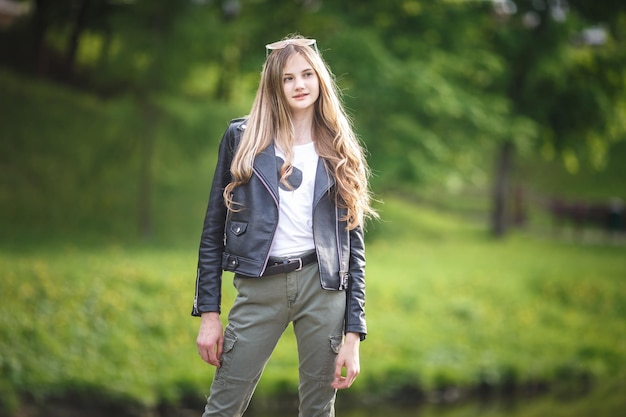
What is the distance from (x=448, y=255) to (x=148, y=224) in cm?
528

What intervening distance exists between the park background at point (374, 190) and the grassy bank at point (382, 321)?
0.03m

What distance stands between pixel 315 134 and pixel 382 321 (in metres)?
9.12

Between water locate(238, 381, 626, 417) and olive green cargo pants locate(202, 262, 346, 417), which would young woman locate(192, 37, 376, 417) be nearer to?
olive green cargo pants locate(202, 262, 346, 417)

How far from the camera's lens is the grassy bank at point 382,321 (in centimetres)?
945

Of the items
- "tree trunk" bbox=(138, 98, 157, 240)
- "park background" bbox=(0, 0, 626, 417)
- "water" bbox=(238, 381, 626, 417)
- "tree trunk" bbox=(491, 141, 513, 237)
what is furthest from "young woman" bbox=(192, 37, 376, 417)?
"tree trunk" bbox=(491, 141, 513, 237)

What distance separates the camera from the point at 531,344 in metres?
12.3

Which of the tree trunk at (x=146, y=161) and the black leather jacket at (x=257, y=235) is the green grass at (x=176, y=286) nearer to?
the tree trunk at (x=146, y=161)

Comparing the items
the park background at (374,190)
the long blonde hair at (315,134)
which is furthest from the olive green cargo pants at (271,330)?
the park background at (374,190)

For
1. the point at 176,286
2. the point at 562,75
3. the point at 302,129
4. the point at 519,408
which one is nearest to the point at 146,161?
the point at 176,286

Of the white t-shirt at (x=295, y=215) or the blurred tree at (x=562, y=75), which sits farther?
the blurred tree at (x=562, y=75)

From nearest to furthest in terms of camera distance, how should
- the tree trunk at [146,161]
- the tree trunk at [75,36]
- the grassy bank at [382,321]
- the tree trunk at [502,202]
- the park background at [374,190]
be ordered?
the grassy bank at [382,321] → the park background at [374,190] → the tree trunk at [146,161] → the tree trunk at [75,36] → the tree trunk at [502,202]

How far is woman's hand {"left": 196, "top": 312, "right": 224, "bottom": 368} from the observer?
2.81 meters

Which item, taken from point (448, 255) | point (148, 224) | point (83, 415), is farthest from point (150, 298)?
point (448, 255)

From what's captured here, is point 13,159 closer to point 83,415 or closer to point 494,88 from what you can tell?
point 83,415
